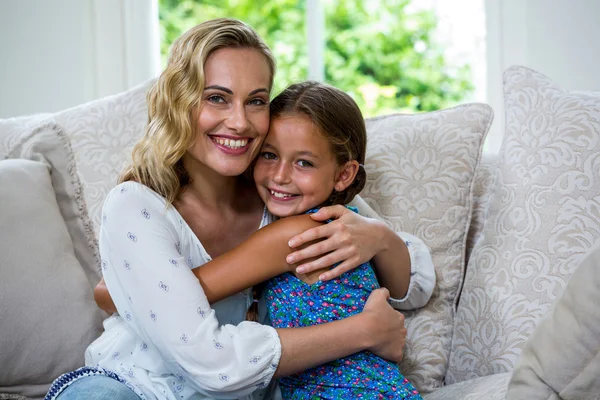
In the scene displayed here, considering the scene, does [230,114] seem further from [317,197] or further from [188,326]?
[188,326]

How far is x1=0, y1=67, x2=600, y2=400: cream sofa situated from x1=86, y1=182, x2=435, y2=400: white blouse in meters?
0.20

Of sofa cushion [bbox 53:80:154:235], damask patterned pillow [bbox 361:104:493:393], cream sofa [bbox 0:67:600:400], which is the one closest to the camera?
cream sofa [bbox 0:67:600:400]

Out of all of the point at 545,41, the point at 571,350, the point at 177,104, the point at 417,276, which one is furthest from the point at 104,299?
the point at 545,41

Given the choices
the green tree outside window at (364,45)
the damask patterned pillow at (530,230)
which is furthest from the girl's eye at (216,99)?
the green tree outside window at (364,45)

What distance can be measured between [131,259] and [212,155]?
282mm

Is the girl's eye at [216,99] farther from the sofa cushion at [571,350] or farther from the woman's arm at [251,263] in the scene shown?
the sofa cushion at [571,350]

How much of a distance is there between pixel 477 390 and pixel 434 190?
1.75ft

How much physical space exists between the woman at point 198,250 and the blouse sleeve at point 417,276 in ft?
0.21

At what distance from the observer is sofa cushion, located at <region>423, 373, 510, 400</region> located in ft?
4.43

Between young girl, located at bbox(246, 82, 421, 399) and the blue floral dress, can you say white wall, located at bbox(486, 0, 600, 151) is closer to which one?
young girl, located at bbox(246, 82, 421, 399)

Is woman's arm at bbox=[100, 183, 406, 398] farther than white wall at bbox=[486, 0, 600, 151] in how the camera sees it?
No

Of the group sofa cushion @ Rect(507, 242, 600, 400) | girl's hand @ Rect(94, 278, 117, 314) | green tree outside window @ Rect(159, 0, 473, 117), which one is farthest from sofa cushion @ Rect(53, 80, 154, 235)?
green tree outside window @ Rect(159, 0, 473, 117)

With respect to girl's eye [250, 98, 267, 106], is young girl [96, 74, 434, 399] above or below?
below

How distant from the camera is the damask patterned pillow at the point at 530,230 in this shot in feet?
5.26
